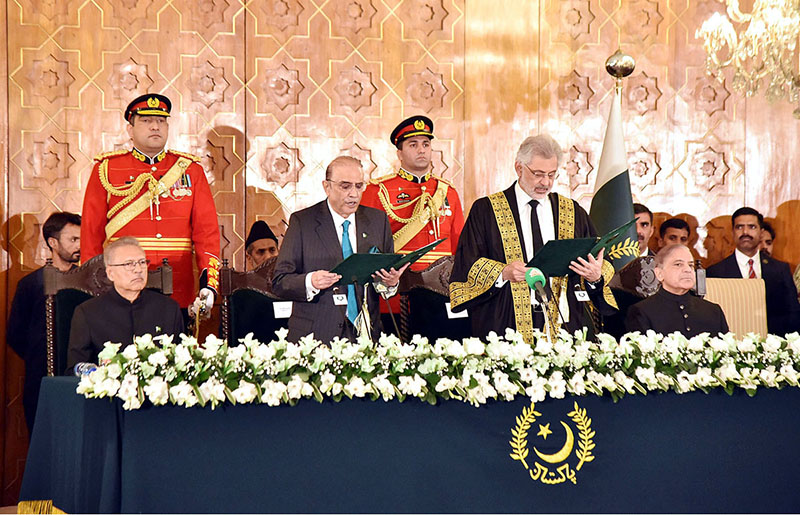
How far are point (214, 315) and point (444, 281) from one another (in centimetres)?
178

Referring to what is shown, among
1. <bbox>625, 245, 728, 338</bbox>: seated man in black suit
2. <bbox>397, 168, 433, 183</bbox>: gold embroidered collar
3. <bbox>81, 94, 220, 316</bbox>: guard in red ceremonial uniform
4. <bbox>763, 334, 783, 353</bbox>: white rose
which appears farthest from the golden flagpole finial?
<bbox>763, 334, 783, 353</bbox>: white rose

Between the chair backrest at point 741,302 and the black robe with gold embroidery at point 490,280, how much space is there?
6.34 ft

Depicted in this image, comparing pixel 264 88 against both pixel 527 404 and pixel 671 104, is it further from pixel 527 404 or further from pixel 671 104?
pixel 527 404

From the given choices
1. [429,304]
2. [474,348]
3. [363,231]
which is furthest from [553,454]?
[429,304]

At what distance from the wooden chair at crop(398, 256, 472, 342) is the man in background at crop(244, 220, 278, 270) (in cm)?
119

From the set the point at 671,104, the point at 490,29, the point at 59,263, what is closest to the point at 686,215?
the point at 671,104

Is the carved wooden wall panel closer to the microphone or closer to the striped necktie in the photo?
the striped necktie

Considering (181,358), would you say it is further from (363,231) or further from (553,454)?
(363,231)

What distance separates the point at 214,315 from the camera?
606cm

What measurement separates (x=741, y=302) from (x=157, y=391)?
4295 millimetres

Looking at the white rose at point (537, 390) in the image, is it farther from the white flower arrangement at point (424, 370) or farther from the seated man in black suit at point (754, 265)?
the seated man in black suit at point (754, 265)

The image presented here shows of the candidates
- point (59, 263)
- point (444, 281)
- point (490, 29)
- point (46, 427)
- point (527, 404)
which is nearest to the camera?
point (527, 404)

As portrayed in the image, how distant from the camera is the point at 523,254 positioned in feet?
13.5

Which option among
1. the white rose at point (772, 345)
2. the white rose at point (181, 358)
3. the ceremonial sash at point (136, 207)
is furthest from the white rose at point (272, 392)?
the ceremonial sash at point (136, 207)
